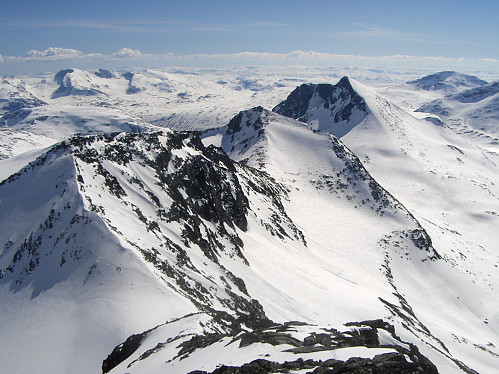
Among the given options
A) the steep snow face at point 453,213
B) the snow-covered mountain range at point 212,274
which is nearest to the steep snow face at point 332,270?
the snow-covered mountain range at point 212,274

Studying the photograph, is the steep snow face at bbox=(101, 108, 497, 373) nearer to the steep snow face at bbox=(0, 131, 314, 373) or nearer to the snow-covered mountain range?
the snow-covered mountain range

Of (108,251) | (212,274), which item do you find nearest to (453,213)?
(212,274)

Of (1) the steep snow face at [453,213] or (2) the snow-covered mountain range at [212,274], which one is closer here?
(2) the snow-covered mountain range at [212,274]

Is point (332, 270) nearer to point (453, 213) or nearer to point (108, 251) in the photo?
point (108, 251)

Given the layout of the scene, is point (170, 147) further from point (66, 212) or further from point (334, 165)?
point (334, 165)

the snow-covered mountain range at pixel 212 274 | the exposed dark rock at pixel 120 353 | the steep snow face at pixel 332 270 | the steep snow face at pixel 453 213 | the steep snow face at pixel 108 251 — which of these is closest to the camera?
the snow-covered mountain range at pixel 212 274

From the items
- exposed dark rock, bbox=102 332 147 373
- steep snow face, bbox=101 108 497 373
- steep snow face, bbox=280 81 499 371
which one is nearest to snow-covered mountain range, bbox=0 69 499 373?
exposed dark rock, bbox=102 332 147 373

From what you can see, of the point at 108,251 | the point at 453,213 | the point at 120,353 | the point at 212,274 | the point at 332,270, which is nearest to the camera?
the point at 120,353

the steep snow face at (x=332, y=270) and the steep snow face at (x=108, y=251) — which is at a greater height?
the steep snow face at (x=108, y=251)

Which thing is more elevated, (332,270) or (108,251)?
(108,251)

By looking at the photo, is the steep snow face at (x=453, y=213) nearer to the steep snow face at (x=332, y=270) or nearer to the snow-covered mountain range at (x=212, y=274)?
the steep snow face at (x=332, y=270)

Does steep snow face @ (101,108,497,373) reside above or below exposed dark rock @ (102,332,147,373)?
below

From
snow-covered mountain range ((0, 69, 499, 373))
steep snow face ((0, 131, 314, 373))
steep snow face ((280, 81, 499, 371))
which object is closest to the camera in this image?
snow-covered mountain range ((0, 69, 499, 373))
